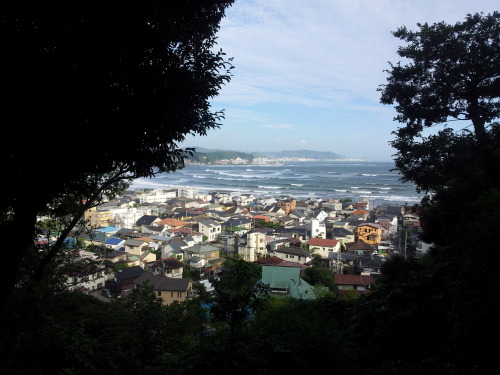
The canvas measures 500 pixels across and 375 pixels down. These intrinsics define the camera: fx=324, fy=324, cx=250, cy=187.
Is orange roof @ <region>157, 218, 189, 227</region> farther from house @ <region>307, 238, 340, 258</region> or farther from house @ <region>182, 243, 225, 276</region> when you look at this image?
house @ <region>307, 238, 340, 258</region>

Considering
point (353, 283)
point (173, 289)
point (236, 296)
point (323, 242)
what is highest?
point (236, 296)

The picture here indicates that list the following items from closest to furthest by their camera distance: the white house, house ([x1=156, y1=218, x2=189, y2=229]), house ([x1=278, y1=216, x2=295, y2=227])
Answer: the white house < house ([x1=156, y1=218, x2=189, y2=229]) < house ([x1=278, y1=216, x2=295, y2=227])

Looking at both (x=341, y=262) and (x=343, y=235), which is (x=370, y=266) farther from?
(x=343, y=235)

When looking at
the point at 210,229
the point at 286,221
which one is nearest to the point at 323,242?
the point at 286,221

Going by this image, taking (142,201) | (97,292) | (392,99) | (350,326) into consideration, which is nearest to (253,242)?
(97,292)

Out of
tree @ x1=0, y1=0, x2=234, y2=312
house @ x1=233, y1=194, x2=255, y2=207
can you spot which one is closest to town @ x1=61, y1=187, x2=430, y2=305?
house @ x1=233, y1=194, x2=255, y2=207

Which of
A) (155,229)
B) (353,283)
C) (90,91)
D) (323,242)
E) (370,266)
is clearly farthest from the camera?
(155,229)

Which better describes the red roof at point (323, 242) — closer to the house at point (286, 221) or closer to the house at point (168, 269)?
the house at point (286, 221)
